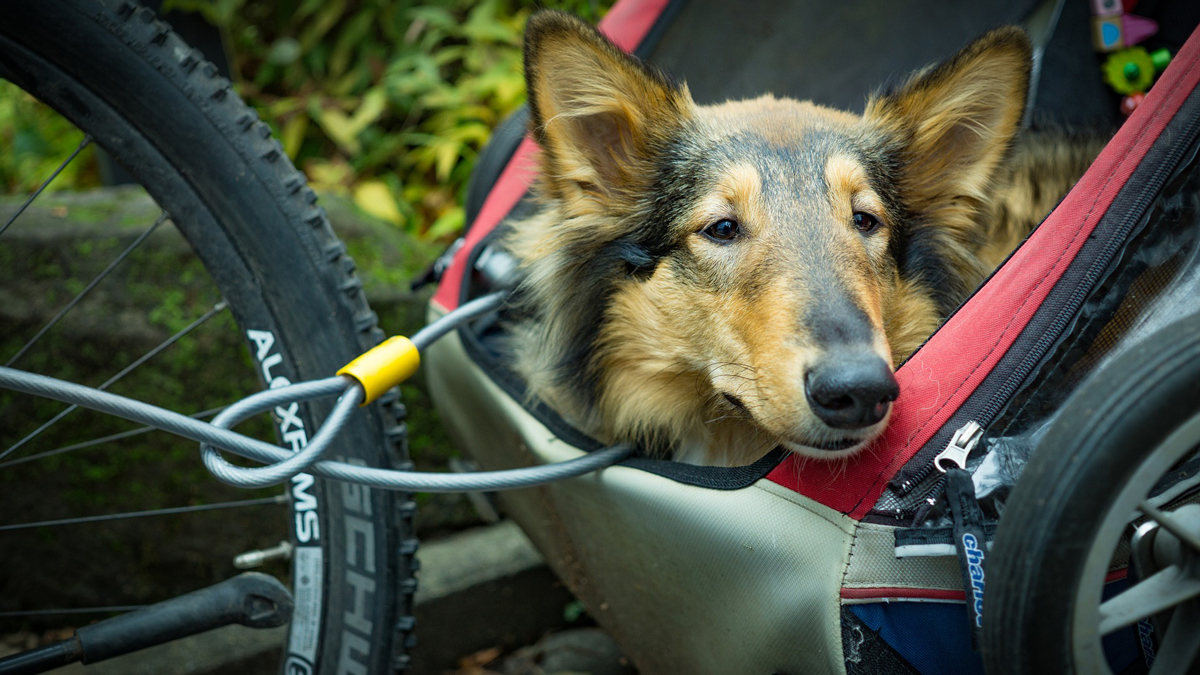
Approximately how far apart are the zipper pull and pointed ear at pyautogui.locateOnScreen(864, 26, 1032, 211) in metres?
0.86

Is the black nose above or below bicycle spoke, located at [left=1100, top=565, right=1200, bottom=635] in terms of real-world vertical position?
above

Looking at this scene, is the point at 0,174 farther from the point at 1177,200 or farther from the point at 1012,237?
the point at 1177,200

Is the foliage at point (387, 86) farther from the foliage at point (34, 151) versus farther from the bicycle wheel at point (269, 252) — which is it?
the bicycle wheel at point (269, 252)

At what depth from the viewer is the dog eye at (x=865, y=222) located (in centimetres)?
175

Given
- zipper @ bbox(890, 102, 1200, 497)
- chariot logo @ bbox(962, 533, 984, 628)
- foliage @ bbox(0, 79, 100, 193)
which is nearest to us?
chariot logo @ bbox(962, 533, 984, 628)

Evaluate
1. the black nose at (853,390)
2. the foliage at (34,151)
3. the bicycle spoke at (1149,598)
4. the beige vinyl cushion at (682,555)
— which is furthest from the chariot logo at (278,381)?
the foliage at (34,151)

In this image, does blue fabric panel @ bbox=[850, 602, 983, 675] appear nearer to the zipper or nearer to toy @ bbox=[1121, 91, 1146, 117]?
the zipper

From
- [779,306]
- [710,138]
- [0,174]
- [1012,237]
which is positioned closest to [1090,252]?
[779,306]

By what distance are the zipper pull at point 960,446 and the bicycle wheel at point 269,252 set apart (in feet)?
3.83

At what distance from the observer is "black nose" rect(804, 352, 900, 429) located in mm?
1271

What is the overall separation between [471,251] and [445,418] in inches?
Result: 23.6

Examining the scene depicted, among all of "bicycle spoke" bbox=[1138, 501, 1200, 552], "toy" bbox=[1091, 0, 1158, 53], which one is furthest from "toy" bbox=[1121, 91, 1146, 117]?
"bicycle spoke" bbox=[1138, 501, 1200, 552]

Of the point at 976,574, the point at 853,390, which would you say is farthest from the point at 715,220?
the point at 976,574

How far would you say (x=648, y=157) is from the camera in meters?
1.86
